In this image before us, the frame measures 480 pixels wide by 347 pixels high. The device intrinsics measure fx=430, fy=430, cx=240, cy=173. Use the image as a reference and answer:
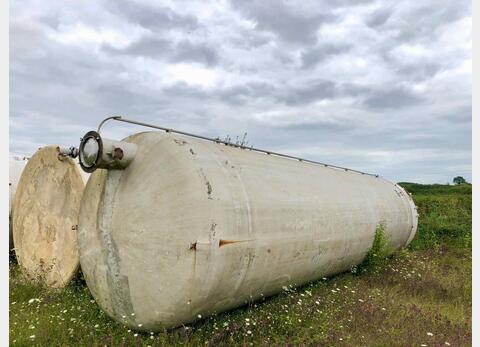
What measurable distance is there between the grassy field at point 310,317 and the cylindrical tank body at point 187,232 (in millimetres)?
249

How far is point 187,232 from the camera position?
4176mm

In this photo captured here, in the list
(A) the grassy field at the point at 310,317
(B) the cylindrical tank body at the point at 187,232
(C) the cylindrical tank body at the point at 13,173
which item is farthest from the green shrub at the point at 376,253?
(C) the cylindrical tank body at the point at 13,173

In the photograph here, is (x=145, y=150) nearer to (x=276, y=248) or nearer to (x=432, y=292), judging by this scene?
(x=276, y=248)

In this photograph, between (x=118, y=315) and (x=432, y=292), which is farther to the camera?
(x=432, y=292)

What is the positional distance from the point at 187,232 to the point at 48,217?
3471 millimetres

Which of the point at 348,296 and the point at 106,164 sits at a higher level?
the point at 106,164

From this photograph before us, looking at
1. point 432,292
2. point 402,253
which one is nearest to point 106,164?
point 432,292

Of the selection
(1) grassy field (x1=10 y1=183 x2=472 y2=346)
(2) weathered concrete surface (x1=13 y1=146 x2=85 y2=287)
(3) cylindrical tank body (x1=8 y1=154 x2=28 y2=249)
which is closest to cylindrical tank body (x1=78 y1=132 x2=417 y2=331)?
(1) grassy field (x1=10 y1=183 x2=472 y2=346)

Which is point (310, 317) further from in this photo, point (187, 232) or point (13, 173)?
point (13, 173)

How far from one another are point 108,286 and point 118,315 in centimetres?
34

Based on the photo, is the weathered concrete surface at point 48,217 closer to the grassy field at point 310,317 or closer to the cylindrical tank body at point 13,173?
the grassy field at point 310,317

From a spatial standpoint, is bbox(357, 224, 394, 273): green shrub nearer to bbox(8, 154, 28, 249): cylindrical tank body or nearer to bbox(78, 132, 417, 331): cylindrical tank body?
bbox(78, 132, 417, 331): cylindrical tank body

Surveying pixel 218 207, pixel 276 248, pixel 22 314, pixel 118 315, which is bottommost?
pixel 22 314

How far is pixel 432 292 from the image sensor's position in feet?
24.0
